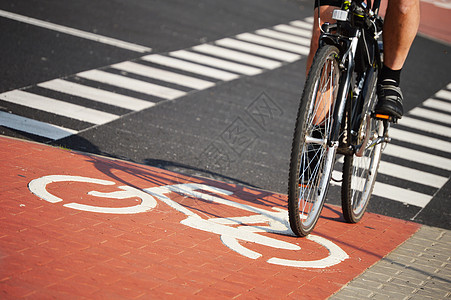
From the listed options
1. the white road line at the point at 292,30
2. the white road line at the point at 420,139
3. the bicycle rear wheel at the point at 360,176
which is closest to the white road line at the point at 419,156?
the white road line at the point at 420,139

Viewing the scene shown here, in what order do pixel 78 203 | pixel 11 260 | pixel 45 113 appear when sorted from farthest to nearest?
pixel 45 113 < pixel 78 203 < pixel 11 260

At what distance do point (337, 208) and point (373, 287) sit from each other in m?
1.95

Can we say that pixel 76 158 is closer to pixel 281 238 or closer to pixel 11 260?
pixel 281 238

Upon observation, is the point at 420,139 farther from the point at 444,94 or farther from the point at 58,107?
the point at 58,107

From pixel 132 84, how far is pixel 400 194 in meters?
4.21

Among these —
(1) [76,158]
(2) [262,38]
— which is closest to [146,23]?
(2) [262,38]

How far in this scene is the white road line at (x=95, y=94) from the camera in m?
8.73

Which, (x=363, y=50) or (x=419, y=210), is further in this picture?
(x=419, y=210)

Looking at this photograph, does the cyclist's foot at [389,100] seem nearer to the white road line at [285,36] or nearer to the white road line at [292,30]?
the white road line at [285,36]

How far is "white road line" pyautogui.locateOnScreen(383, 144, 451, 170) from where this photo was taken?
870cm

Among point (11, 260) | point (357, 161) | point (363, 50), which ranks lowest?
point (11, 260)

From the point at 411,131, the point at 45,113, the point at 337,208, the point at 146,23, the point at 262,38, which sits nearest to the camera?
the point at 337,208

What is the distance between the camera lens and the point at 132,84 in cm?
977

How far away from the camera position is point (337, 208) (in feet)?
20.1
